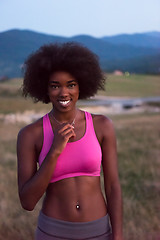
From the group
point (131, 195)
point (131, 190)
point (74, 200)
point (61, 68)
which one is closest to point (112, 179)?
point (74, 200)

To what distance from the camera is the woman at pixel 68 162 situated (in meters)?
2.14

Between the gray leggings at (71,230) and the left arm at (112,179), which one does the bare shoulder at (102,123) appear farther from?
the gray leggings at (71,230)

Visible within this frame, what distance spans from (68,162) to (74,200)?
23 centimetres

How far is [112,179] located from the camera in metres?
2.31

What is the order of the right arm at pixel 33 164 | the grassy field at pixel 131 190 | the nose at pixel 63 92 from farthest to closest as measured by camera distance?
the grassy field at pixel 131 190, the nose at pixel 63 92, the right arm at pixel 33 164

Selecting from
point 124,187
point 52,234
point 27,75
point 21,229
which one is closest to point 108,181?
point 52,234

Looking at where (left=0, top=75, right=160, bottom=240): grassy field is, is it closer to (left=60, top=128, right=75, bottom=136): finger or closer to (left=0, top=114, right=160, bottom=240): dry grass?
(left=0, top=114, right=160, bottom=240): dry grass

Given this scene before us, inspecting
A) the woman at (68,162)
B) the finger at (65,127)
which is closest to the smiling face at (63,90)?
the woman at (68,162)

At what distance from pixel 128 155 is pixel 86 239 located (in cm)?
865

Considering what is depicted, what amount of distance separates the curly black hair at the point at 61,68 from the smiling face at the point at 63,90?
0.04 meters

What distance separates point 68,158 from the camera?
2.15m

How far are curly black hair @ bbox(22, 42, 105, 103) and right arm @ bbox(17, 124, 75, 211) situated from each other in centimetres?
33

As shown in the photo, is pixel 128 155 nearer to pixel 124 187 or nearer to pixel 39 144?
pixel 124 187

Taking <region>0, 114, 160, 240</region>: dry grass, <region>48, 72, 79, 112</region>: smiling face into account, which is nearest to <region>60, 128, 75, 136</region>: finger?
<region>48, 72, 79, 112</region>: smiling face
